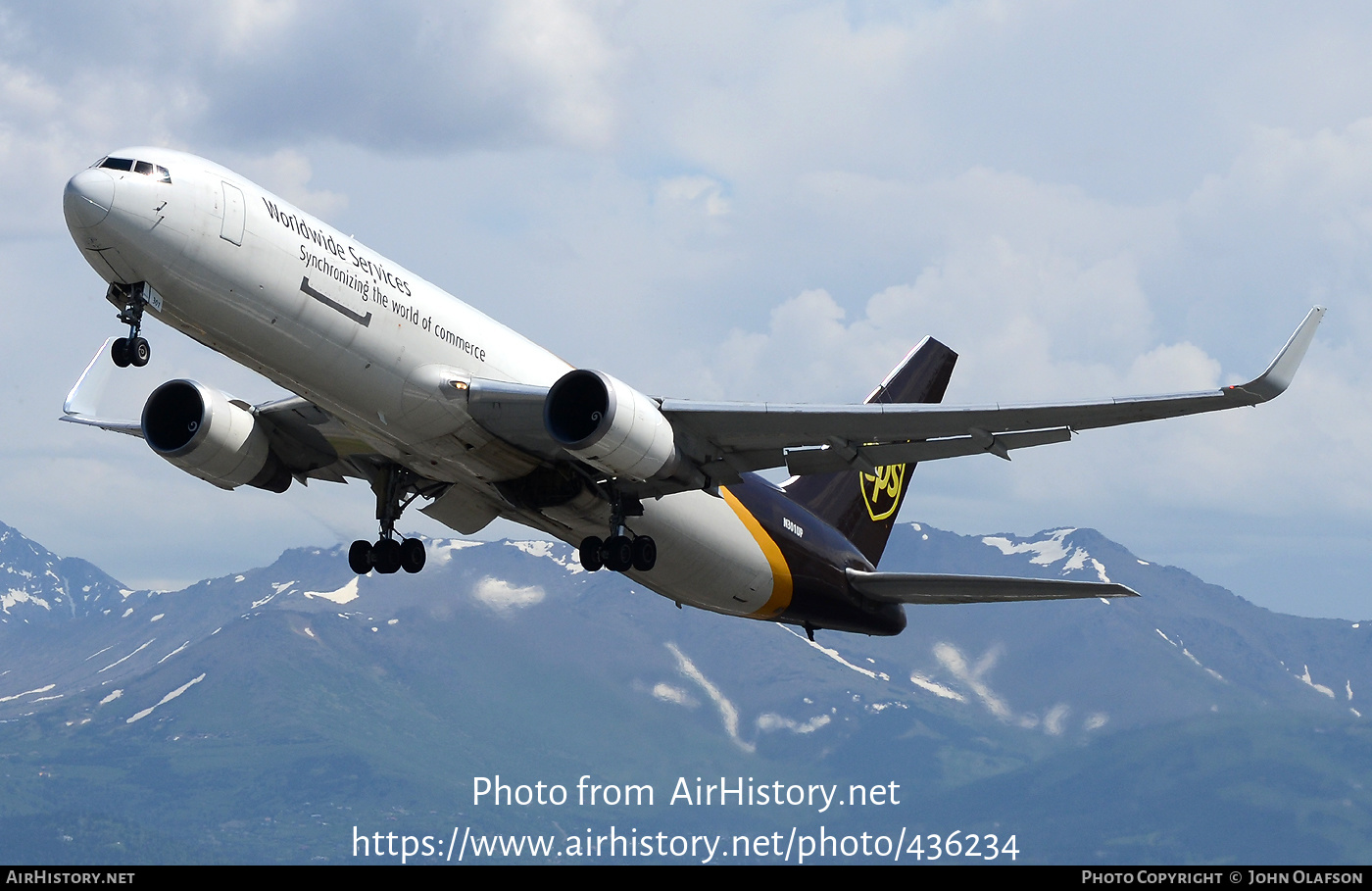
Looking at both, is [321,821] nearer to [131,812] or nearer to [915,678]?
[131,812]

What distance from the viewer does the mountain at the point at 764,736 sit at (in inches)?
4011

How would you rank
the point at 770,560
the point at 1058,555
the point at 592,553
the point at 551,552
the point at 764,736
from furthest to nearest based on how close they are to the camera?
the point at 1058,555 → the point at 551,552 → the point at 764,736 → the point at 770,560 → the point at 592,553

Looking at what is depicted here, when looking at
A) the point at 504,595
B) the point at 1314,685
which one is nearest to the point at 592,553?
the point at 1314,685

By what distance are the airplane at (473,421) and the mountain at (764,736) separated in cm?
6434

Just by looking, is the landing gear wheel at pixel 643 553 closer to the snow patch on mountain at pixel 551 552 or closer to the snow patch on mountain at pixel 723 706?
the snow patch on mountain at pixel 723 706

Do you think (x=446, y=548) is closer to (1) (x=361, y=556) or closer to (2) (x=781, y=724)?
(2) (x=781, y=724)

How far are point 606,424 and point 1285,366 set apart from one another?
10.5m

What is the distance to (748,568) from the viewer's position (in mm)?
31609

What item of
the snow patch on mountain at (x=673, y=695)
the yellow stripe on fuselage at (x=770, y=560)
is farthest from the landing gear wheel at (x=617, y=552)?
the snow patch on mountain at (x=673, y=695)

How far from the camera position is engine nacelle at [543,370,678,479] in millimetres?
25203

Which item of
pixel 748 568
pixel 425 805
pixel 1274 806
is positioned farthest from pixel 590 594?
pixel 748 568

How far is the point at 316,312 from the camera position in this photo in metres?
23.9

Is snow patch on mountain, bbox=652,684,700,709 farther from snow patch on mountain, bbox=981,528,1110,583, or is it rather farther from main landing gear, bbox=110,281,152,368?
main landing gear, bbox=110,281,152,368
